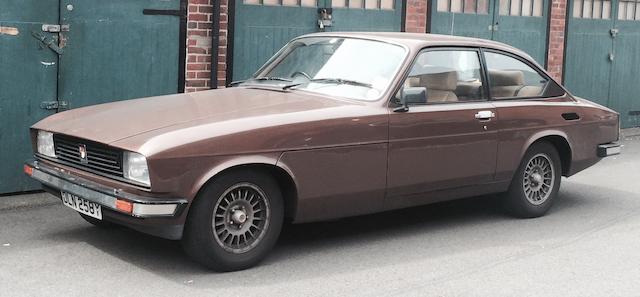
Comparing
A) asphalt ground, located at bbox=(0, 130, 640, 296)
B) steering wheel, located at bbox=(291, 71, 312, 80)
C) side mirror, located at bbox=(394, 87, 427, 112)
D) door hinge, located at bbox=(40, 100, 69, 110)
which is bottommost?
asphalt ground, located at bbox=(0, 130, 640, 296)

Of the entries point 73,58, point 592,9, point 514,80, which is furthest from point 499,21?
point 73,58

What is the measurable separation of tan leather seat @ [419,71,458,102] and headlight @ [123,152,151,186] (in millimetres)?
2372

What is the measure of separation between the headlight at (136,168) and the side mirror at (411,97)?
76.5 inches

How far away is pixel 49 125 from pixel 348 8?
519 cm

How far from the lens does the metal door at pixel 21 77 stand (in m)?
7.54

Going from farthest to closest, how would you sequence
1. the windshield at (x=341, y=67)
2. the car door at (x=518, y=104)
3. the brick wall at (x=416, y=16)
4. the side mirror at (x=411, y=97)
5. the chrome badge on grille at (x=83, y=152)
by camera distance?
the brick wall at (x=416, y=16) → the car door at (x=518, y=104) → the windshield at (x=341, y=67) → the side mirror at (x=411, y=97) → the chrome badge on grille at (x=83, y=152)

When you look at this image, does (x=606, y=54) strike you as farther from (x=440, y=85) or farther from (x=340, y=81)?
(x=340, y=81)

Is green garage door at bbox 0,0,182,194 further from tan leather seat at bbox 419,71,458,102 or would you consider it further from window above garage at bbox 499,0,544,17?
window above garage at bbox 499,0,544,17

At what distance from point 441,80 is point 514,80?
3.03ft

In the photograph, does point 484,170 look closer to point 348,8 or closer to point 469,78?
point 469,78

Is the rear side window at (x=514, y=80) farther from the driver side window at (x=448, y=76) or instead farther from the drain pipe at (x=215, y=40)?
the drain pipe at (x=215, y=40)

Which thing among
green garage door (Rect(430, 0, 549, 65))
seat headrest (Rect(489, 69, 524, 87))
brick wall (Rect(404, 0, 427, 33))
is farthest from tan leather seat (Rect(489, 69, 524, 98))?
green garage door (Rect(430, 0, 549, 65))

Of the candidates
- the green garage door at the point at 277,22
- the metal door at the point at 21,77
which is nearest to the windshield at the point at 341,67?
the metal door at the point at 21,77

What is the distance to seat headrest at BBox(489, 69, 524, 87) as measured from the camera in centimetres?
710
